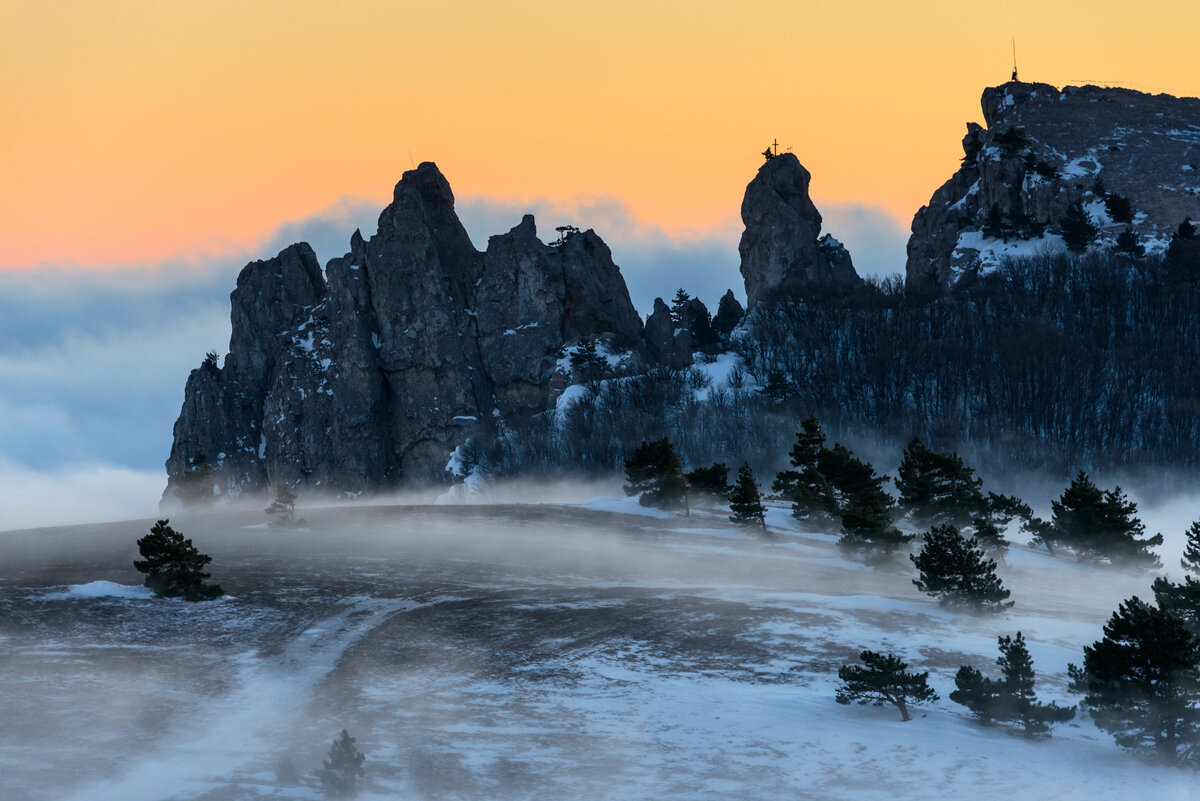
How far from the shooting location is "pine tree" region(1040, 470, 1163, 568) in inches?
2525

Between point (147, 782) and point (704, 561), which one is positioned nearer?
point (147, 782)

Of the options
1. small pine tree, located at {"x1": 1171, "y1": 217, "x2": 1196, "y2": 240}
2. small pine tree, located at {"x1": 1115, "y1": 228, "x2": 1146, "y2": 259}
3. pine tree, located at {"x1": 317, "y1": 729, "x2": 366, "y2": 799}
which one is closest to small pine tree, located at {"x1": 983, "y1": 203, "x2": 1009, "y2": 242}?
small pine tree, located at {"x1": 1115, "y1": 228, "x2": 1146, "y2": 259}

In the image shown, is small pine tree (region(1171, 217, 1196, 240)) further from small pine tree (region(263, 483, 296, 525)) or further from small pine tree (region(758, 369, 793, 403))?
small pine tree (region(263, 483, 296, 525))

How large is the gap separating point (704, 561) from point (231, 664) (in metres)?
28.6

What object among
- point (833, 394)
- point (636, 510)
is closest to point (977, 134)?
point (833, 394)

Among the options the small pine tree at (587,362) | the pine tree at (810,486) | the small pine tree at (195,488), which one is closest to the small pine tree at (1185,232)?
the small pine tree at (587,362)

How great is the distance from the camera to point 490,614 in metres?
45.6

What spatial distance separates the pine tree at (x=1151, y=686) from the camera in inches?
1176

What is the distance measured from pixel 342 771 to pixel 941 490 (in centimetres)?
4633

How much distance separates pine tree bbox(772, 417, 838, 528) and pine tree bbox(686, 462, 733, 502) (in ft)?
18.9

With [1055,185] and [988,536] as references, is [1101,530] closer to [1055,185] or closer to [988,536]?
[988,536]

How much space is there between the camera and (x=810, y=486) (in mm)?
69500

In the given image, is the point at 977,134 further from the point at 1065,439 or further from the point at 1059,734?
the point at 1059,734

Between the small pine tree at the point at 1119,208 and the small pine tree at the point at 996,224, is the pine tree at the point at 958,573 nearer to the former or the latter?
the small pine tree at the point at 996,224
